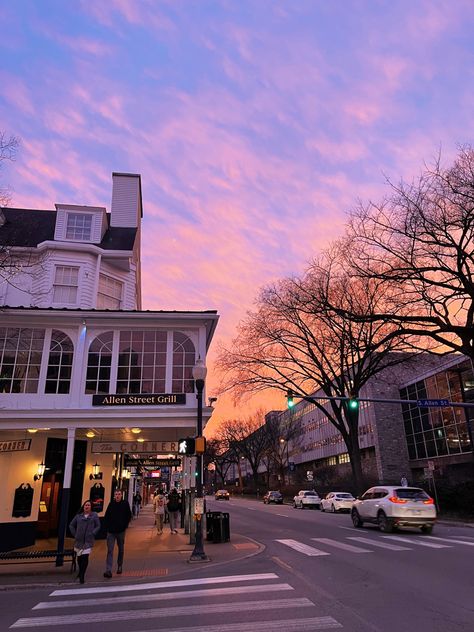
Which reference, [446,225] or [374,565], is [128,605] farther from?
[446,225]

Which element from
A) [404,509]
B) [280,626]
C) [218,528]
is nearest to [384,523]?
[404,509]

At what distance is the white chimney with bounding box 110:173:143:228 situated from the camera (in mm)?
26656

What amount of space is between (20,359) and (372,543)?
1246cm

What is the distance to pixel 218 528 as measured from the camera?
1702cm

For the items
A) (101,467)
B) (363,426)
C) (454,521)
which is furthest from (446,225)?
(363,426)

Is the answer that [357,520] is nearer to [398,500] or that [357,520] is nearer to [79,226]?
[398,500]

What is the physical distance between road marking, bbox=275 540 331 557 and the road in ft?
1.35

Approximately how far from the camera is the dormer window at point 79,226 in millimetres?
24281

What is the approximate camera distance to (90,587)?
9.99 m

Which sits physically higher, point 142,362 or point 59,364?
point 142,362

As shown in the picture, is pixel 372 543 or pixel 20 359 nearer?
pixel 372 543

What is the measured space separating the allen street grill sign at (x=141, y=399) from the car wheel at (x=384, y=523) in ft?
28.4

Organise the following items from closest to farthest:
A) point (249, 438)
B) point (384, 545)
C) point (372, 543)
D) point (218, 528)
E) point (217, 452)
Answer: point (384, 545) < point (372, 543) < point (218, 528) < point (249, 438) < point (217, 452)

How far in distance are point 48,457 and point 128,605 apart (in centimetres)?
1218
